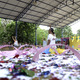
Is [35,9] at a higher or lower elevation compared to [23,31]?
higher

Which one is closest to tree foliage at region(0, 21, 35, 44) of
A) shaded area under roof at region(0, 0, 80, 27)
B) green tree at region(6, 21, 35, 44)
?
green tree at region(6, 21, 35, 44)

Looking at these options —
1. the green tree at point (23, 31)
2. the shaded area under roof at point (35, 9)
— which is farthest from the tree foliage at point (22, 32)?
the shaded area under roof at point (35, 9)

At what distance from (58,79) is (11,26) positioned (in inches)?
505

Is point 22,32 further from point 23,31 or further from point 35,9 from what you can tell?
point 35,9

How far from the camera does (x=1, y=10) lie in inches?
284

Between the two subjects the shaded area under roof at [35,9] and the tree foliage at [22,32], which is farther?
the tree foliage at [22,32]

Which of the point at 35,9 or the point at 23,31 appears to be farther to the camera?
the point at 23,31

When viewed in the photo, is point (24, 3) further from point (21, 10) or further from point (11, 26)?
point (11, 26)

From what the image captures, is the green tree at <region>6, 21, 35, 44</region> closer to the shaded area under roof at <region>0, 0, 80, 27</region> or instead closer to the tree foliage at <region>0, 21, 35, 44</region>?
the tree foliage at <region>0, 21, 35, 44</region>

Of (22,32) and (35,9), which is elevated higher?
(35,9)

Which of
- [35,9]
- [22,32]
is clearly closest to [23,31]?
[22,32]

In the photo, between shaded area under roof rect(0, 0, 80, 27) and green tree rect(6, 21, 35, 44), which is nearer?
shaded area under roof rect(0, 0, 80, 27)

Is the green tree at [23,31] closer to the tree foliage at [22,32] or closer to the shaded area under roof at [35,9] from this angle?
the tree foliage at [22,32]

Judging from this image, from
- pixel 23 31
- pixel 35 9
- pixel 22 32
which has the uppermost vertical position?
pixel 35 9
